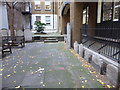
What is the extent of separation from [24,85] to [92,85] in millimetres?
1682

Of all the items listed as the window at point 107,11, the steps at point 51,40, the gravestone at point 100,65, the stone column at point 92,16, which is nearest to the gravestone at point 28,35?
the steps at point 51,40

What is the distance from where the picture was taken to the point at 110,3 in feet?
21.8

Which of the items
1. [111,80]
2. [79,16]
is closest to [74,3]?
[79,16]

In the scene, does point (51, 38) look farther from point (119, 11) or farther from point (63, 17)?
point (119, 11)

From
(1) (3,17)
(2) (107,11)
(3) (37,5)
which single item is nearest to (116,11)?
(2) (107,11)

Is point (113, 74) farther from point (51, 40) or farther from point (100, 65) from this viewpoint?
point (51, 40)

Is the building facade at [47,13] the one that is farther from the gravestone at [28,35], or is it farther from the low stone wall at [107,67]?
the low stone wall at [107,67]

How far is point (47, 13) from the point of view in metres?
20.7

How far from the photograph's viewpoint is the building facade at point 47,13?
20.5m

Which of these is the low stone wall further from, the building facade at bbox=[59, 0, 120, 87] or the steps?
the steps

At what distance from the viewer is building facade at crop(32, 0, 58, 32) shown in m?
20.5

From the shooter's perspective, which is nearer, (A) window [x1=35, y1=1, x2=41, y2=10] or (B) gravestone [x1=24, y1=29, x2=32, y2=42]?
(B) gravestone [x1=24, y1=29, x2=32, y2=42]

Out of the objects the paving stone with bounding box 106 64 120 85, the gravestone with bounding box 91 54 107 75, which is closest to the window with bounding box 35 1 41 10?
the gravestone with bounding box 91 54 107 75

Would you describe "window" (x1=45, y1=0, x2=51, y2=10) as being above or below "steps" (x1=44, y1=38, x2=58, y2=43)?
above
